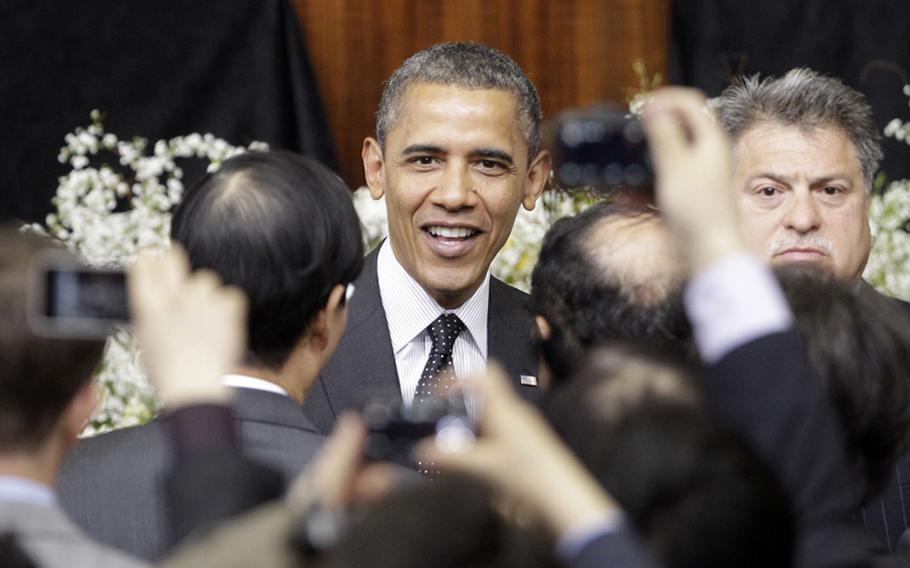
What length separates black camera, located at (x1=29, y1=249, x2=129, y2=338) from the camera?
4.49ft

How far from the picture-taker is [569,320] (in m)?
1.99

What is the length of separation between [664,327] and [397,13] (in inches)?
97.4

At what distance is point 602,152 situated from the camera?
1.54m

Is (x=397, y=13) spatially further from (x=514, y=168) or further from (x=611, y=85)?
(x=514, y=168)

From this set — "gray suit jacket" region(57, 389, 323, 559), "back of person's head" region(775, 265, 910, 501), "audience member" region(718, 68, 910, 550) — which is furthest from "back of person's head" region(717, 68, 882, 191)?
"gray suit jacket" region(57, 389, 323, 559)

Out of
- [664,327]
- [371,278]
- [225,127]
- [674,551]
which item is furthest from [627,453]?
[225,127]

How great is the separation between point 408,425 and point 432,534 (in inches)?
10.6

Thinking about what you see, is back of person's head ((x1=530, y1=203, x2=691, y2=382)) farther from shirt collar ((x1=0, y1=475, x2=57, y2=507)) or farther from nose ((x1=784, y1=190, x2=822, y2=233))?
nose ((x1=784, y1=190, x2=822, y2=233))

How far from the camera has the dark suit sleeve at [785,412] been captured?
1419 millimetres

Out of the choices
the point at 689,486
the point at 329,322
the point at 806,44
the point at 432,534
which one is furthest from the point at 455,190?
the point at 432,534

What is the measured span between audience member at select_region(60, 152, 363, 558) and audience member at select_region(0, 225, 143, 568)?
35 centimetres

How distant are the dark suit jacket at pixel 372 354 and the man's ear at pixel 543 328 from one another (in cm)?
79

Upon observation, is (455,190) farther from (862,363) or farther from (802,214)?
(862,363)

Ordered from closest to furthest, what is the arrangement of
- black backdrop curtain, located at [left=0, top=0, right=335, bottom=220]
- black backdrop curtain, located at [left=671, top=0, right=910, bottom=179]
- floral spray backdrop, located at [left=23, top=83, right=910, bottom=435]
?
1. floral spray backdrop, located at [left=23, top=83, right=910, bottom=435]
2. black backdrop curtain, located at [left=0, top=0, right=335, bottom=220]
3. black backdrop curtain, located at [left=671, top=0, right=910, bottom=179]
